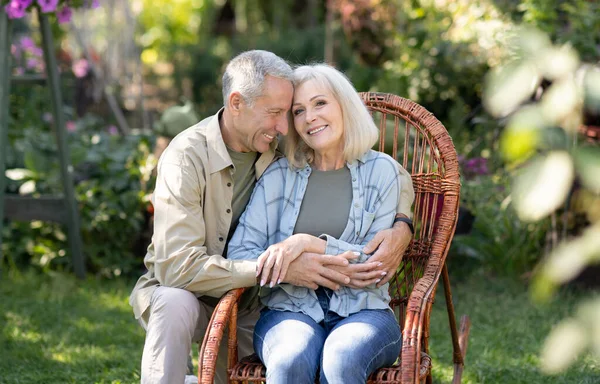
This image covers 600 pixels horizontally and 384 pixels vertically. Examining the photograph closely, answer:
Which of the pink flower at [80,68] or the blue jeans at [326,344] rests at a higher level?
the pink flower at [80,68]

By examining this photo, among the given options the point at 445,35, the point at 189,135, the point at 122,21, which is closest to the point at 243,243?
the point at 189,135

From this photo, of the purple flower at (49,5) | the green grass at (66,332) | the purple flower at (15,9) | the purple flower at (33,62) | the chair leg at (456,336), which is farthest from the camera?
the purple flower at (33,62)

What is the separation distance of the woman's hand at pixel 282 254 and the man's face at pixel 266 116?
0.34m

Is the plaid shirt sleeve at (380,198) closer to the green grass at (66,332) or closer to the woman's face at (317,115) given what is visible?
the woman's face at (317,115)

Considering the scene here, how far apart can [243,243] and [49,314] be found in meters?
1.84

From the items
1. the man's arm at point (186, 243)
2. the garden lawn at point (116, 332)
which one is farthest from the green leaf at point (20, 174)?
the man's arm at point (186, 243)

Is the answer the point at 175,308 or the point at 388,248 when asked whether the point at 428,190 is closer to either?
the point at 388,248

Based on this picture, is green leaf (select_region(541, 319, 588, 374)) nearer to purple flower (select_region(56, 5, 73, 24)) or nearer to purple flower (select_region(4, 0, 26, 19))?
purple flower (select_region(4, 0, 26, 19))

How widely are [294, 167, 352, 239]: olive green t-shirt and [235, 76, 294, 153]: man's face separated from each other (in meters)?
0.19

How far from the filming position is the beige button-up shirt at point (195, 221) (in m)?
2.25

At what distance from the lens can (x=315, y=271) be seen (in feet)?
7.43

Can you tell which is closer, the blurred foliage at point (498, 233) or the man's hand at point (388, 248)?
the man's hand at point (388, 248)

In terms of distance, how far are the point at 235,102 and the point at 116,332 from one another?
163cm

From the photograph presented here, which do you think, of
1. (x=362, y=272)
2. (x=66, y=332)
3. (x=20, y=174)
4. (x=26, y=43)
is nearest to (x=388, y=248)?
(x=362, y=272)
